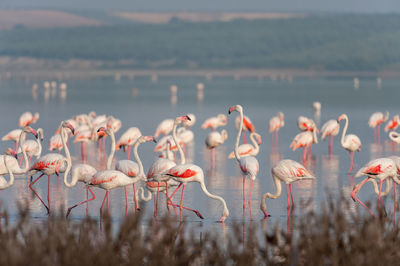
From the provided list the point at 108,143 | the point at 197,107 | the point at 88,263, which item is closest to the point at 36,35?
the point at 197,107

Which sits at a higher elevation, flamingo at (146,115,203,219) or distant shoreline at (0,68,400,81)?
distant shoreline at (0,68,400,81)

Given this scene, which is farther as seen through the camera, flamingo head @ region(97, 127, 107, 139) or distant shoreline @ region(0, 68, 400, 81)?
distant shoreline @ region(0, 68, 400, 81)

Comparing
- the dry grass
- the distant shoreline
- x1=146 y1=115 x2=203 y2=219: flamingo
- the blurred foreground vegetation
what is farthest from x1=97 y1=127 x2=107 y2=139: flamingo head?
the blurred foreground vegetation

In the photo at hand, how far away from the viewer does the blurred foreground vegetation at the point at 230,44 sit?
137 m

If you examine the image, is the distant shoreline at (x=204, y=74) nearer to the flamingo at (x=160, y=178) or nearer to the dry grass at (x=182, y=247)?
the flamingo at (x=160, y=178)

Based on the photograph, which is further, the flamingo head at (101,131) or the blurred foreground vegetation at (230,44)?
the blurred foreground vegetation at (230,44)

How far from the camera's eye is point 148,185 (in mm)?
9820

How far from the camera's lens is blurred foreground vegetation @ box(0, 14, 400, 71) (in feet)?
449

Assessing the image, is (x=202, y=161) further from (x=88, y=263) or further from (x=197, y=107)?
(x=197, y=107)

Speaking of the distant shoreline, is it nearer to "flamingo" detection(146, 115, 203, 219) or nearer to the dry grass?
"flamingo" detection(146, 115, 203, 219)

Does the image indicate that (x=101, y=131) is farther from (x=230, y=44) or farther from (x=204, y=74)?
(x=230, y=44)

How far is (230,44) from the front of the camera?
548 feet

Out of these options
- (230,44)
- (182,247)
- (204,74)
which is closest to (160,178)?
(182,247)

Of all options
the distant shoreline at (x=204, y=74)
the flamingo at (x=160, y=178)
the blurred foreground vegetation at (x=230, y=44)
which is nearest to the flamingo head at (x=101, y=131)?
the flamingo at (x=160, y=178)
